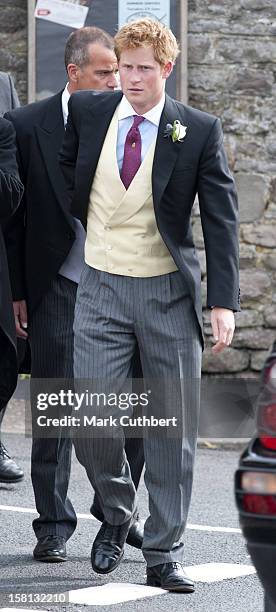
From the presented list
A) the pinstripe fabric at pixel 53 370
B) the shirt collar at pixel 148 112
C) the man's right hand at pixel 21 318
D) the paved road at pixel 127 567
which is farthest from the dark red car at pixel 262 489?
the man's right hand at pixel 21 318

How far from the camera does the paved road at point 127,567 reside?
Answer: 5.30m

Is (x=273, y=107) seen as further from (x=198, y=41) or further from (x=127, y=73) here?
(x=127, y=73)

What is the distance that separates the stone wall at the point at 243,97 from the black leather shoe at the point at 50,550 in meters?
4.97

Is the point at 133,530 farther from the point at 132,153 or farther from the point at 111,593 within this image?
the point at 132,153

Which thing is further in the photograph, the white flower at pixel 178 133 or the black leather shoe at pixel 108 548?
the black leather shoe at pixel 108 548

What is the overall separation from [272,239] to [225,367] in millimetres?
958

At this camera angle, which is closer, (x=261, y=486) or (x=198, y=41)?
(x=261, y=486)

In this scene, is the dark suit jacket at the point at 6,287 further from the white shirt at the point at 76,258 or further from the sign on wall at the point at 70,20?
the sign on wall at the point at 70,20

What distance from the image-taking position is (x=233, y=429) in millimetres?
10461

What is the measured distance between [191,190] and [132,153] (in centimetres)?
25

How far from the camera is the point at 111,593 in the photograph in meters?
5.42

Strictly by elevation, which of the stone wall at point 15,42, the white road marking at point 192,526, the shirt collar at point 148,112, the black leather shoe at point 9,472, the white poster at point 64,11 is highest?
the shirt collar at point 148,112

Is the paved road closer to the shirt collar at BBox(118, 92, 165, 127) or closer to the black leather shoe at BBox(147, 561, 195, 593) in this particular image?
the black leather shoe at BBox(147, 561, 195, 593)

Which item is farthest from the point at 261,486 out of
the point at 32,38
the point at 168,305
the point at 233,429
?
the point at 32,38
